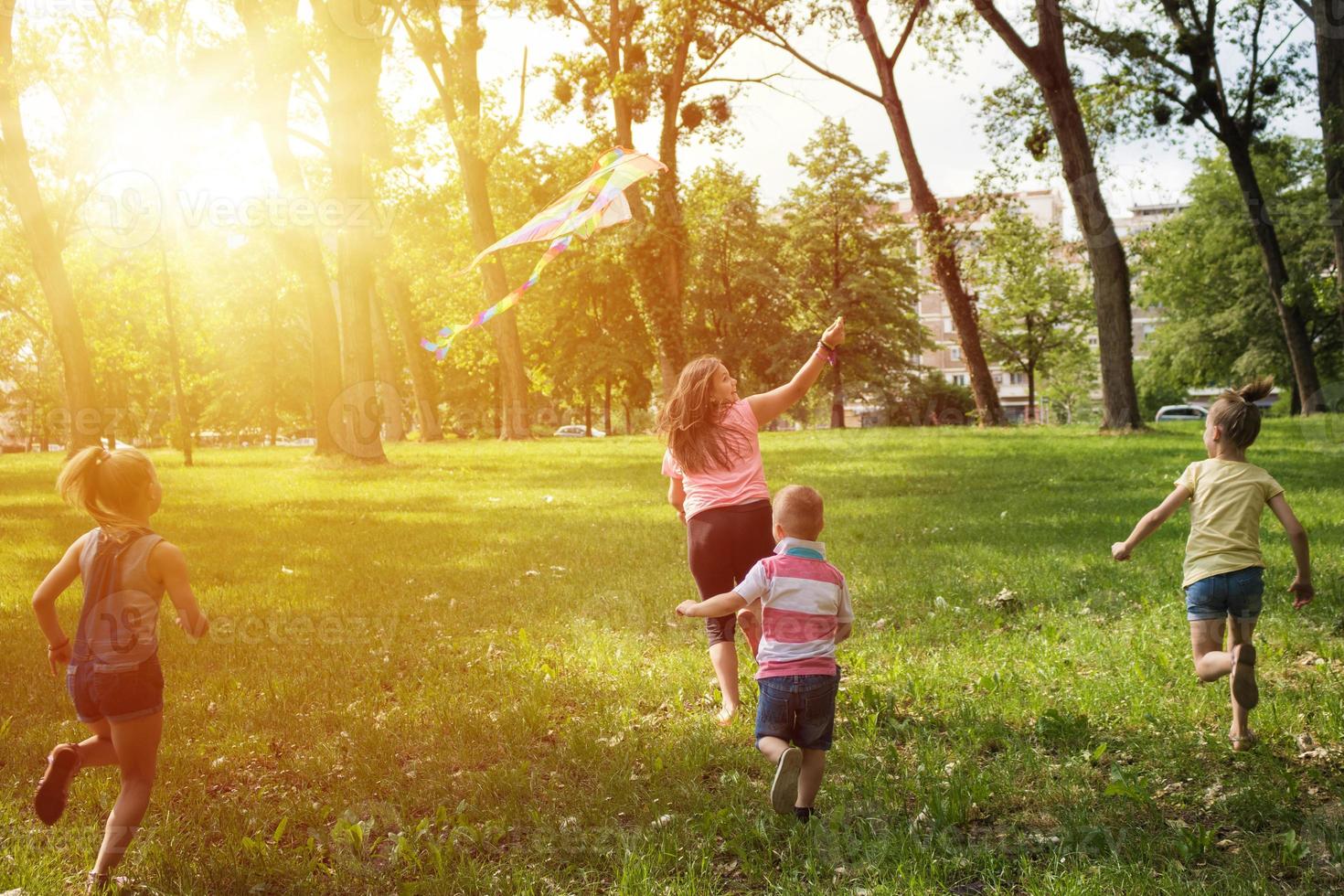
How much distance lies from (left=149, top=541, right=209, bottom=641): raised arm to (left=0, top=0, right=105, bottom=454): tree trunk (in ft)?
82.5

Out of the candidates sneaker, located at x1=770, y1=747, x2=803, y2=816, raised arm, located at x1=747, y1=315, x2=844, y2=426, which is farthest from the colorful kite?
sneaker, located at x1=770, y1=747, x2=803, y2=816

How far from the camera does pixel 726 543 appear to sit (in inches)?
230

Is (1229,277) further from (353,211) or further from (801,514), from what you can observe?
(801,514)

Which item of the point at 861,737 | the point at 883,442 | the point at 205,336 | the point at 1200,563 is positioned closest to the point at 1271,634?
the point at 1200,563

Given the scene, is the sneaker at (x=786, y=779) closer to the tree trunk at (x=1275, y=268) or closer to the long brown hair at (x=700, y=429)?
the long brown hair at (x=700, y=429)

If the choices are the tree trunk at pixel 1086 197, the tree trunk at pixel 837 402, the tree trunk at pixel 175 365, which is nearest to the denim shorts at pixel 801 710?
the tree trunk at pixel 1086 197

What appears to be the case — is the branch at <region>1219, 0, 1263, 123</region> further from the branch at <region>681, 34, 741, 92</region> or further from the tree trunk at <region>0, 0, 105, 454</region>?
the tree trunk at <region>0, 0, 105, 454</region>

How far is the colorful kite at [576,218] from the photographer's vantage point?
730 cm

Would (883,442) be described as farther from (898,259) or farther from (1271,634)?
(898,259)

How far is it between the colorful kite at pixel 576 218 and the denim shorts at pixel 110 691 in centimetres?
302

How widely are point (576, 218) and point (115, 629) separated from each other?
165 inches

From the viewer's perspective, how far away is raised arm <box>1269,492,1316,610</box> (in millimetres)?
5105

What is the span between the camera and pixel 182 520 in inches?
625

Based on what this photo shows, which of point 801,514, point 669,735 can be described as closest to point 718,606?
point 801,514
